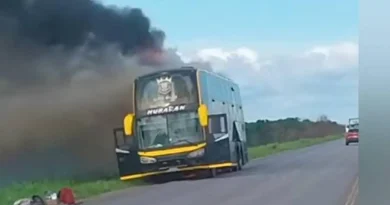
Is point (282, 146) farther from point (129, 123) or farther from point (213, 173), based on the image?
point (129, 123)

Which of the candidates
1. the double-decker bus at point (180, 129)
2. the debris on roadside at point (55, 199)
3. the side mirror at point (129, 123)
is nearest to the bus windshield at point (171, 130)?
the double-decker bus at point (180, 129)

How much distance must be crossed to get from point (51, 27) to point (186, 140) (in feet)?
2.88

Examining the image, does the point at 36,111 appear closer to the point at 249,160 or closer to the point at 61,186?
the point at 61,186

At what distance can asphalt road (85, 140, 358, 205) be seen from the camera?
10.2ft

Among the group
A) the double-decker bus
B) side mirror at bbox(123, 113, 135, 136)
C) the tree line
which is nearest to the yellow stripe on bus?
the double-decker bus

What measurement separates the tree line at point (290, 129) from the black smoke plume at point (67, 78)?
0.44m

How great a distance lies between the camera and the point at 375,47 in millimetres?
1487

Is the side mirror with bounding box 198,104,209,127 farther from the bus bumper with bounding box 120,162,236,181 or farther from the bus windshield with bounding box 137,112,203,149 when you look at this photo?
the bus bumper with bounding box 120,162,236,181

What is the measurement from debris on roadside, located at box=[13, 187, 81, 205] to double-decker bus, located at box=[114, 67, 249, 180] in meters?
0.29

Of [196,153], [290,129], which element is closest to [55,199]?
[196,153]

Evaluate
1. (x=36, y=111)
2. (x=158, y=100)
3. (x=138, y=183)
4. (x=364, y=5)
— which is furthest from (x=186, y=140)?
(x=364, y=5)

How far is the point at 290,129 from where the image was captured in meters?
2.86

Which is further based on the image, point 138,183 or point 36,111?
point 36,111

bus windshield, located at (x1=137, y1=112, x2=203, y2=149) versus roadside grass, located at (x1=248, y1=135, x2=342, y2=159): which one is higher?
bus windshield, located at (x1=137, y1=112, x2=203, y2=149)
